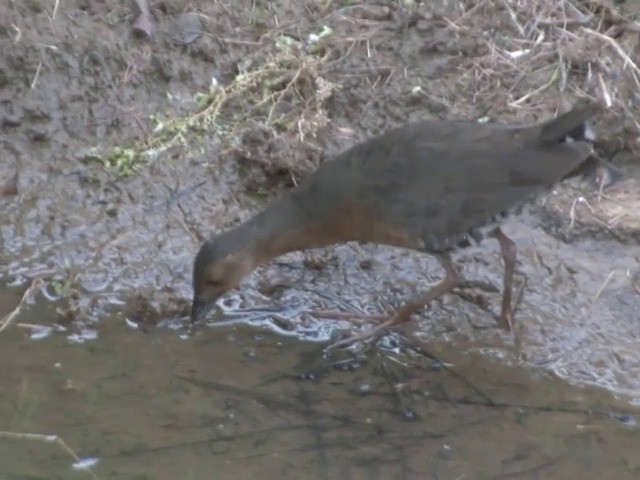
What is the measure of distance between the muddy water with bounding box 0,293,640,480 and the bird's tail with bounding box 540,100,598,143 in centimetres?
102

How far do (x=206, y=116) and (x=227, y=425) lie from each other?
2045 millimetres

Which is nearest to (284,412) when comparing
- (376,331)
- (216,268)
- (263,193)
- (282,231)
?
(376,331)

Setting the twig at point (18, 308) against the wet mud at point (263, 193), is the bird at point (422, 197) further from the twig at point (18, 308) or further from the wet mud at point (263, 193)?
the twig at point (18, 308)

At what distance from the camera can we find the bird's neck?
5.54 metres

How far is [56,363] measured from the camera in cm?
538

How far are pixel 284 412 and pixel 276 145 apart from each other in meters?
1.63

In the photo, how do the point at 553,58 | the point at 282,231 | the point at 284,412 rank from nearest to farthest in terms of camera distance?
the point at 284,412 → the point at 282,231 → the point at 553,58

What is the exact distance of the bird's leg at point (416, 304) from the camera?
17.8 ft

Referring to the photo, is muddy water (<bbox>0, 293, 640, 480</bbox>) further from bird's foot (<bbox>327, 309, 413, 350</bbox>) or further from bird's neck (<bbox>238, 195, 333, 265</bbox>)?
bird's neck (<bbox>238, 195, 333, 265</bbox>)

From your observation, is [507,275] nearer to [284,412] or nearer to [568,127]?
[568,127]

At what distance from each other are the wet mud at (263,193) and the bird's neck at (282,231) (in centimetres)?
32

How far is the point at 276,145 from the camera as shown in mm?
6207

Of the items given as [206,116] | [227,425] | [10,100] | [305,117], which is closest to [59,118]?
[10,100]

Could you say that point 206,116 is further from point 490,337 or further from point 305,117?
point 490,337
